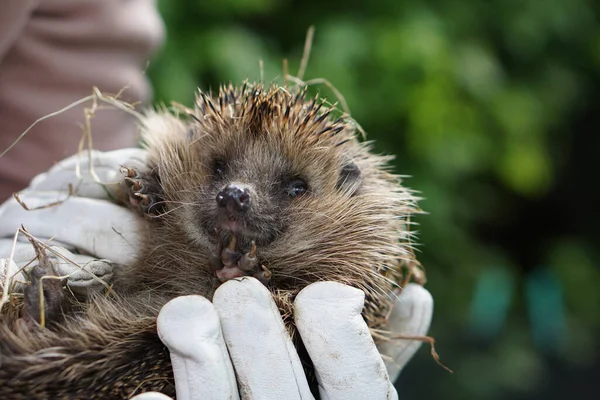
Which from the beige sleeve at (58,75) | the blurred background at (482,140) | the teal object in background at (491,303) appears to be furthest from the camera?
the teal object in background at (491,303)

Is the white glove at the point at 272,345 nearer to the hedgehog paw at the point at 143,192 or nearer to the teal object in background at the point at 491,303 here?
the hedgehog paw at the point at 143,192

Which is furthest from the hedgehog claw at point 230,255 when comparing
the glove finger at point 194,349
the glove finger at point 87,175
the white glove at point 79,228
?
the glove finger at point 87,175

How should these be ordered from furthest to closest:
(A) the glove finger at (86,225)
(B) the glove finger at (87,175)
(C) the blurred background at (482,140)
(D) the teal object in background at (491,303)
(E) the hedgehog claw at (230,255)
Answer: (D) the teal object in background at (491,303)
(C) the blurred background at (482,140)
(B) the glove finger at (87,175)
(A) the glove finger at (86,225)
(E) the hedgehog claw at (230,255)

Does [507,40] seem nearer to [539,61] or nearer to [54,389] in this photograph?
[539,61]

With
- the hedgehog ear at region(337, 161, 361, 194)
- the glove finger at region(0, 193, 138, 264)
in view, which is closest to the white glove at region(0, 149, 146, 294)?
the glove finger at region(0, 193, 138, 264)

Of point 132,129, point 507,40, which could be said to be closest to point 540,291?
point 507,40

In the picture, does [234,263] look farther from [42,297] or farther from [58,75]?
[58,75]

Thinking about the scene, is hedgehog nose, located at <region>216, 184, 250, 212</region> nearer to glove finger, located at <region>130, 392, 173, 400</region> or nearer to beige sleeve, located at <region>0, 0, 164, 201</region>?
glove finger, located at <region>130, 392, 173, 400</region>
